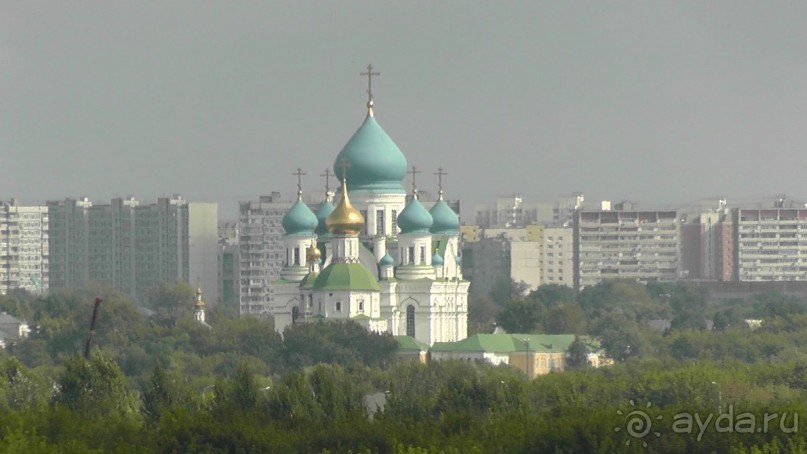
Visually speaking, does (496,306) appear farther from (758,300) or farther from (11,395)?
(11,395)

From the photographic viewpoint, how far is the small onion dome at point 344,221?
265ft

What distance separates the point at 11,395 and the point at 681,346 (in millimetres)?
34821

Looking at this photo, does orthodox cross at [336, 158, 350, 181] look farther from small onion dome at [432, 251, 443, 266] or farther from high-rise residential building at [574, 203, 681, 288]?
high-rise residential building at [574, 203, 681, 288]

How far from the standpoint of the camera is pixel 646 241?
13962 cm

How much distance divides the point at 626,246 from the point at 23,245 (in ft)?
80.0

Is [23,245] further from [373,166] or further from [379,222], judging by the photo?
[373,166]

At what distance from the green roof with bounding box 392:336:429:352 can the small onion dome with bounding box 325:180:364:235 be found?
8.94ft

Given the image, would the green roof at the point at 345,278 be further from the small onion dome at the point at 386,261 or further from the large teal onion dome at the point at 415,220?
the large teal onion dome at the point at 415,220

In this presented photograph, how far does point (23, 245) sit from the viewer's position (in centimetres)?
13950

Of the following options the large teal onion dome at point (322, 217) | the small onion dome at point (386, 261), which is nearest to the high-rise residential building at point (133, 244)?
the large teal onion dome at point (322, 217)

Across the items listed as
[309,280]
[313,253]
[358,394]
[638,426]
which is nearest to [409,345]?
[309,280]

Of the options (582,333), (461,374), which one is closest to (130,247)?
(582,333)

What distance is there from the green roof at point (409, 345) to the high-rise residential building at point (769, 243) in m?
60.0

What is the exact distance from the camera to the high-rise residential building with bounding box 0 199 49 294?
454ft
